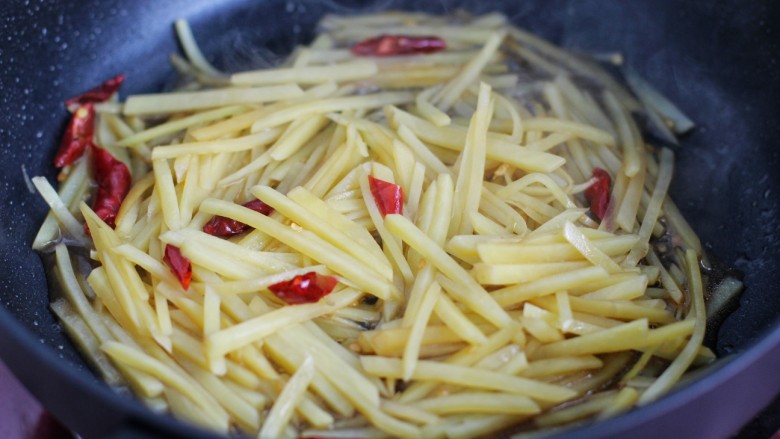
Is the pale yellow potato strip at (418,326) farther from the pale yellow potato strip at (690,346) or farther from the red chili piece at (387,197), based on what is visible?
the pale yellow potato strip at (690,346)

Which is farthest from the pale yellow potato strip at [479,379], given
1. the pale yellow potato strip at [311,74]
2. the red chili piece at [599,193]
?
the pale yellow potato strip at [311,74]

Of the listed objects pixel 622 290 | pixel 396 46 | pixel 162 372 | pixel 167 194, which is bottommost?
pixel 622 290

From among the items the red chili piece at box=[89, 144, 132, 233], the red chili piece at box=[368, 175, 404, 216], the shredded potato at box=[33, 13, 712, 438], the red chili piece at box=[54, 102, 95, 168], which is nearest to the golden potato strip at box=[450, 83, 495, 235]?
the shredded potato at box=[33, 13, 712, 438]

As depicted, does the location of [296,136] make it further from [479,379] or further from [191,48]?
[479,379]

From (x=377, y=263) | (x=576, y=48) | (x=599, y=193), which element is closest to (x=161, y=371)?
(x=377, y=263)

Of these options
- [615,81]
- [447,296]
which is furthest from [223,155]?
[615,81]

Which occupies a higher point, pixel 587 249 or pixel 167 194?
pixel 167 194
